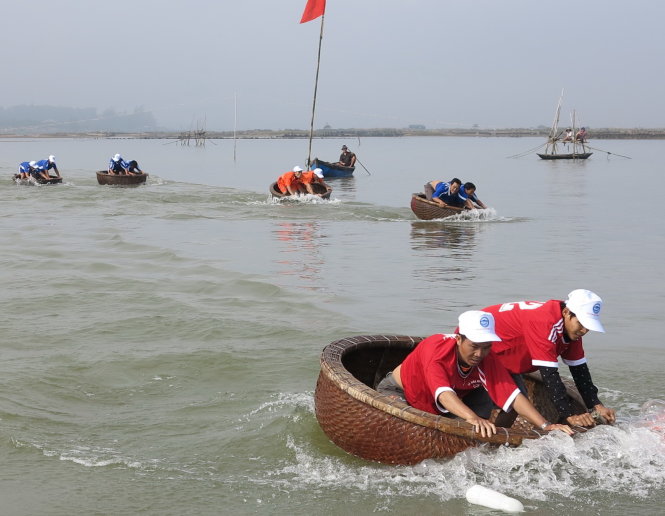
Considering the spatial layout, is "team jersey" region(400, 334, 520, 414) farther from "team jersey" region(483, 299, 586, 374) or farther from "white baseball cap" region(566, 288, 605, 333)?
"white baseball cap" region(566, 288, 605, 333)

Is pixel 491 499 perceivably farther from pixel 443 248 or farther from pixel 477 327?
pixel 443 248

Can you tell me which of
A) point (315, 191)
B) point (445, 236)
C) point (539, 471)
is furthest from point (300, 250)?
point (539, 471)

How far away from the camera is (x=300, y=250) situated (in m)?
16.8

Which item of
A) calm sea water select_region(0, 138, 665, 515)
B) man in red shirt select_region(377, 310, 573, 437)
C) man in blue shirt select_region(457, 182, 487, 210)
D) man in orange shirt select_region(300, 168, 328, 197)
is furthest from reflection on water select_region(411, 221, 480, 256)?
man in red shirt select_region(377, 310, 573, 437)

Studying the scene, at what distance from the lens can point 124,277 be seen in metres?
13.3

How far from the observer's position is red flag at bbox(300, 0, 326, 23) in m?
29.2

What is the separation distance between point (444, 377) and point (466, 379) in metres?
0.24

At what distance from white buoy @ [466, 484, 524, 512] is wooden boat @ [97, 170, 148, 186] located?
2524cm

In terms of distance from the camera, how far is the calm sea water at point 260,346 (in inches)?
230

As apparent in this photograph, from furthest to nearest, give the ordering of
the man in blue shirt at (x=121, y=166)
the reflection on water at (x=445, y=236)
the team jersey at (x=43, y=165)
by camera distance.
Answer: the team jersey at (x=43, y=165), the man in blue shirt at (x=121, y=166), the reflection on water at (x=445, y=236)

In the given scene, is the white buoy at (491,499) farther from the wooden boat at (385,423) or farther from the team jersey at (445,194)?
the team jersey at (445,194)

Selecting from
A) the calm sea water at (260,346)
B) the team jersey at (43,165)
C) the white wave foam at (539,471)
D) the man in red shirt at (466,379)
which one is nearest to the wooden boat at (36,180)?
the team jersey at (43,165)

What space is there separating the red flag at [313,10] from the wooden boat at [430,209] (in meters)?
10.8

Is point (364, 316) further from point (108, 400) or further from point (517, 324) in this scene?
point (517, 324)
